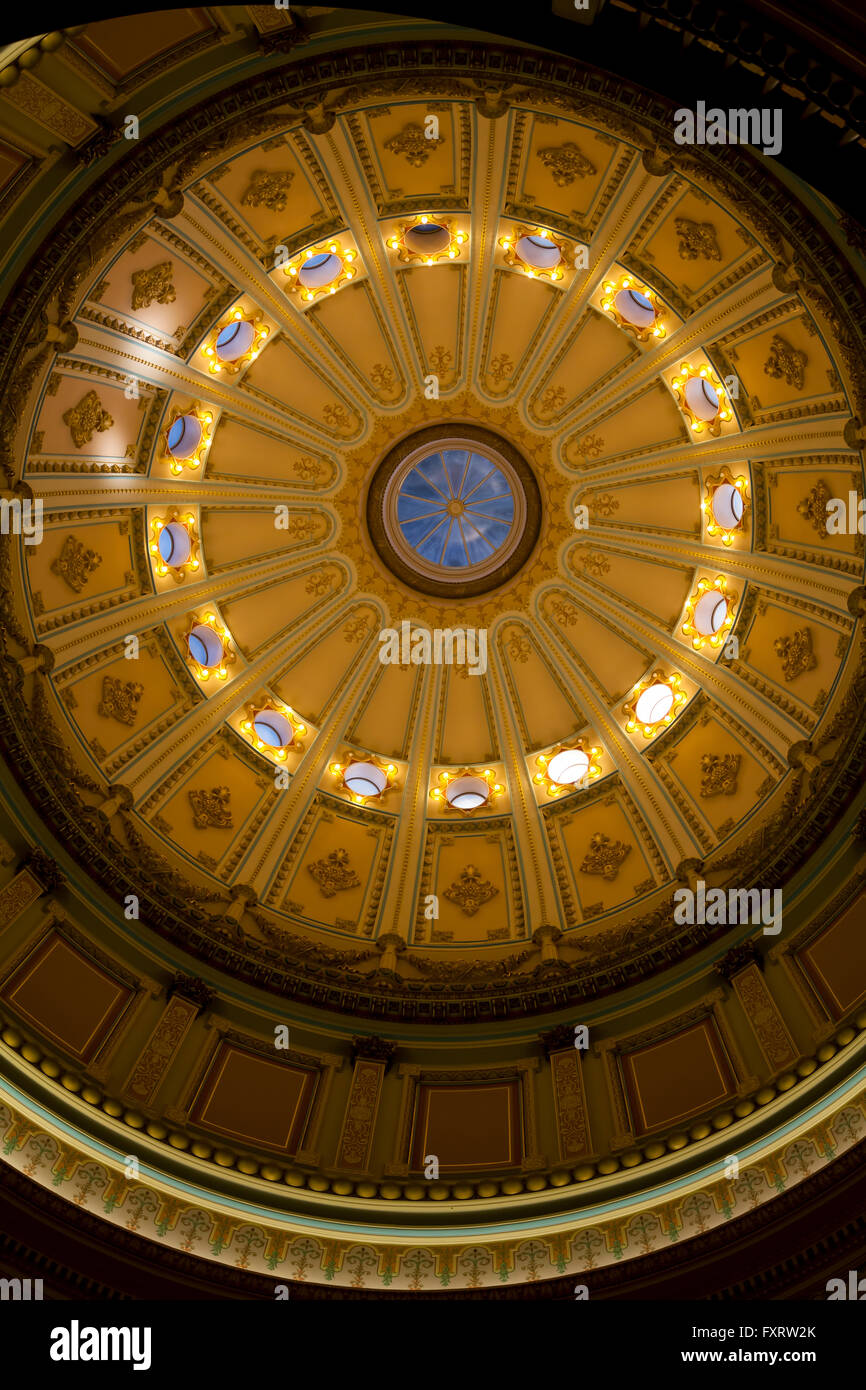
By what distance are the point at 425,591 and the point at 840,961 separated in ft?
48.1

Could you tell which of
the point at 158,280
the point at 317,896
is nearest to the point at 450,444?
the point at 158,280

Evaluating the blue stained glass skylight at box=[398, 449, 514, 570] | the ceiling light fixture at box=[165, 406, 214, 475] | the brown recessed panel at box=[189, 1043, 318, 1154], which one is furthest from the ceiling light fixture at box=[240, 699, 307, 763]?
the brown recessed panel at box=[189, 1043, 318, 1154]

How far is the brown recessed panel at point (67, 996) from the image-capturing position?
1883 centimetres

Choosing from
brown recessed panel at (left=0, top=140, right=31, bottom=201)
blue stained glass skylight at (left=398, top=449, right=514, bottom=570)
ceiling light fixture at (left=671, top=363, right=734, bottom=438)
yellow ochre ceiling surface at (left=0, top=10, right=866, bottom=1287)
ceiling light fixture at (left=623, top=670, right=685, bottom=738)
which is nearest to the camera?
brown recessed panel at (left=0, top=140, right=31, bottom=201)

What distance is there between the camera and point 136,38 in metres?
15.2

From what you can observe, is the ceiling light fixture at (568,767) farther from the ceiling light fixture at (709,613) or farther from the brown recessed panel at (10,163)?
the brown recessed panel at (10,163)

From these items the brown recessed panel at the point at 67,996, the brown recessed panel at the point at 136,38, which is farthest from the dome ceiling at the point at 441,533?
the brown recessed panel at the point at 136,38

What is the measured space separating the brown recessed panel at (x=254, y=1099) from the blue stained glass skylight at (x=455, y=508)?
14.0m

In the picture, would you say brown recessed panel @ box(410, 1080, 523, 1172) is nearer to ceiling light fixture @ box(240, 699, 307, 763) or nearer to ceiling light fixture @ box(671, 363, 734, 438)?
ceiling light fixture @ box(240, 699, 307, 763)

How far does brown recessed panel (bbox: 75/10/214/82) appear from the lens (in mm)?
14984

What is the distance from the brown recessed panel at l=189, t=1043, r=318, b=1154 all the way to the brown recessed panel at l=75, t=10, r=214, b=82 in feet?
52.6

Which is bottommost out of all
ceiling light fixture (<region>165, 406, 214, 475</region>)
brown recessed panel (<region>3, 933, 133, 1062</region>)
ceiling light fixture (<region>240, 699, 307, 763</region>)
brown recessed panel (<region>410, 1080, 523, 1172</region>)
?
brown recessed panel (<region>410, 1080, 523, 1172</region>)
